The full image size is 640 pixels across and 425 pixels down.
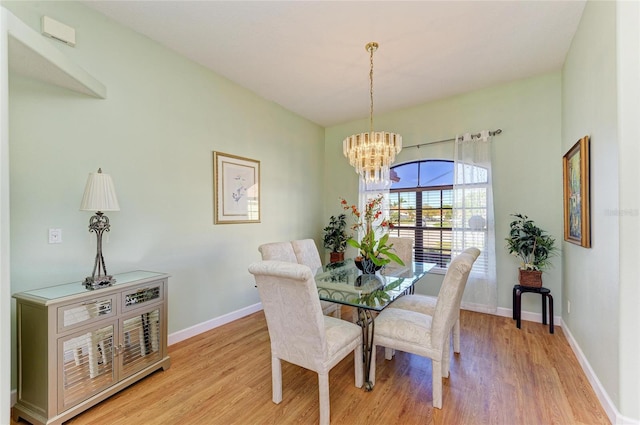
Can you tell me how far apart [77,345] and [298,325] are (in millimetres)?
1531

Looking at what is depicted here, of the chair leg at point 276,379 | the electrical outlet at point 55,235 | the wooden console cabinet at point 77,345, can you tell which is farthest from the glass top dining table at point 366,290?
the electrical outlet at point 55,235

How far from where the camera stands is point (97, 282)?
80.7 inches

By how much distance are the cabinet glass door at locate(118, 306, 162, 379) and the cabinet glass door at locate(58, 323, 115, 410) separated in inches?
3.7

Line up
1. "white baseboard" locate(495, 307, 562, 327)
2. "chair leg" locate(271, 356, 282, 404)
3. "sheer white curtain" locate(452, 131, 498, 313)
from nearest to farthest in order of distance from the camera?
1. "chair leg" locate(271, 356, 282, 404)
2. "white baseboard" locate(495, 307, 562, 327)
3. "sheer white curtain" locate(452, 131, 498, 313)

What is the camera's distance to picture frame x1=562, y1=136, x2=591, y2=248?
229 cm

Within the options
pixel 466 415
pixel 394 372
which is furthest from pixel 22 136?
pixel 466 415

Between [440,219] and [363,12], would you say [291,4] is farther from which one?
[440,219]

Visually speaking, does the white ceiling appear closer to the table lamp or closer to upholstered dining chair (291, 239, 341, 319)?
the table lamp

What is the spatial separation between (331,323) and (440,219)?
9.34 feet

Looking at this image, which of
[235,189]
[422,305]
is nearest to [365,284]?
[422,305]

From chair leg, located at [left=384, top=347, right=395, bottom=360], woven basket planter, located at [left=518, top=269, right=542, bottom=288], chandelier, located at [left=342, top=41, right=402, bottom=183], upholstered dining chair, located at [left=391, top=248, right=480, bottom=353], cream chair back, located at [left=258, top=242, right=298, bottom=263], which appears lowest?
chair leg, located at [left=384, top=347, right=395, bottom=360]

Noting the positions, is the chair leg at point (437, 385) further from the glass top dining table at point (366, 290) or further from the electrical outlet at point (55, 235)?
the electrical outlet at point (55, 235)

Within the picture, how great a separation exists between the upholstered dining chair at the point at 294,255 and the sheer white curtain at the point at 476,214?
79.1 inches

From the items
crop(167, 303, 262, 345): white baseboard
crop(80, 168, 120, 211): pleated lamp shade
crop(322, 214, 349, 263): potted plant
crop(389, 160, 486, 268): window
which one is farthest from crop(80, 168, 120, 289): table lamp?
crop(389, 160, 486, 268): window
